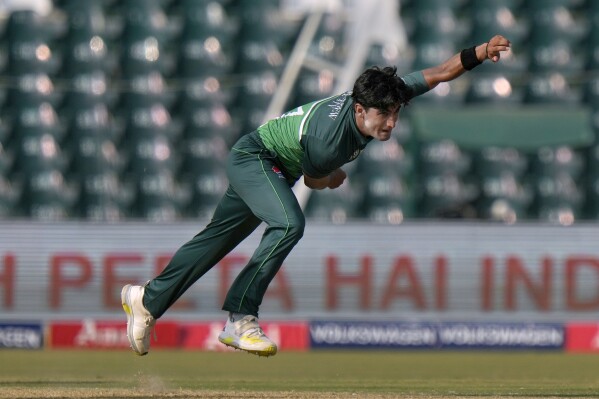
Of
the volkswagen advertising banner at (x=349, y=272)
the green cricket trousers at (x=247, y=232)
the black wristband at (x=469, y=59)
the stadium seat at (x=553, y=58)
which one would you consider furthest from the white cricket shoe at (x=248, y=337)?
the stadium seat at (x=553, y=58)

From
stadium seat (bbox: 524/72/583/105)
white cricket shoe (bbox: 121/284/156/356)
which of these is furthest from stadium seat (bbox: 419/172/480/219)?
white cricket shoe (bbox: 121/284/156/356)

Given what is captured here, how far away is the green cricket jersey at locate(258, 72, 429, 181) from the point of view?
7.40 metres

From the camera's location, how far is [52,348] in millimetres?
16422

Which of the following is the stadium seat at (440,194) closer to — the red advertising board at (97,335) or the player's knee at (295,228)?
the red advertising board at (97,335)

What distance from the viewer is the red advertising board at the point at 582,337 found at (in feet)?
54.0

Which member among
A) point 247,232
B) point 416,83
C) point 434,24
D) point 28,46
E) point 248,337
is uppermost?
point 434,24

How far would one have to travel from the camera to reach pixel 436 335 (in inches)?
655

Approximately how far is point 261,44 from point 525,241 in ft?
15.5

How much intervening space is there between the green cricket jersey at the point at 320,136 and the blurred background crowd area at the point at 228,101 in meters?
9.63

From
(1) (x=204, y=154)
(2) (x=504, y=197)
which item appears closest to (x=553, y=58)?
(2) (x=504, y=197)

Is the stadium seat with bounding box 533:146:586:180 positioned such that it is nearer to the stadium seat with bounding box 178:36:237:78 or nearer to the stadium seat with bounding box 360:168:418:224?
the stadium seat with bounding box 360:168:418:224

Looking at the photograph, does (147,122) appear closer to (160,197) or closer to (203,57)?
(160,197)

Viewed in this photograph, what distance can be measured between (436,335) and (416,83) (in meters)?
9.42

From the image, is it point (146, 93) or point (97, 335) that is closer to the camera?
point (97, 335)
